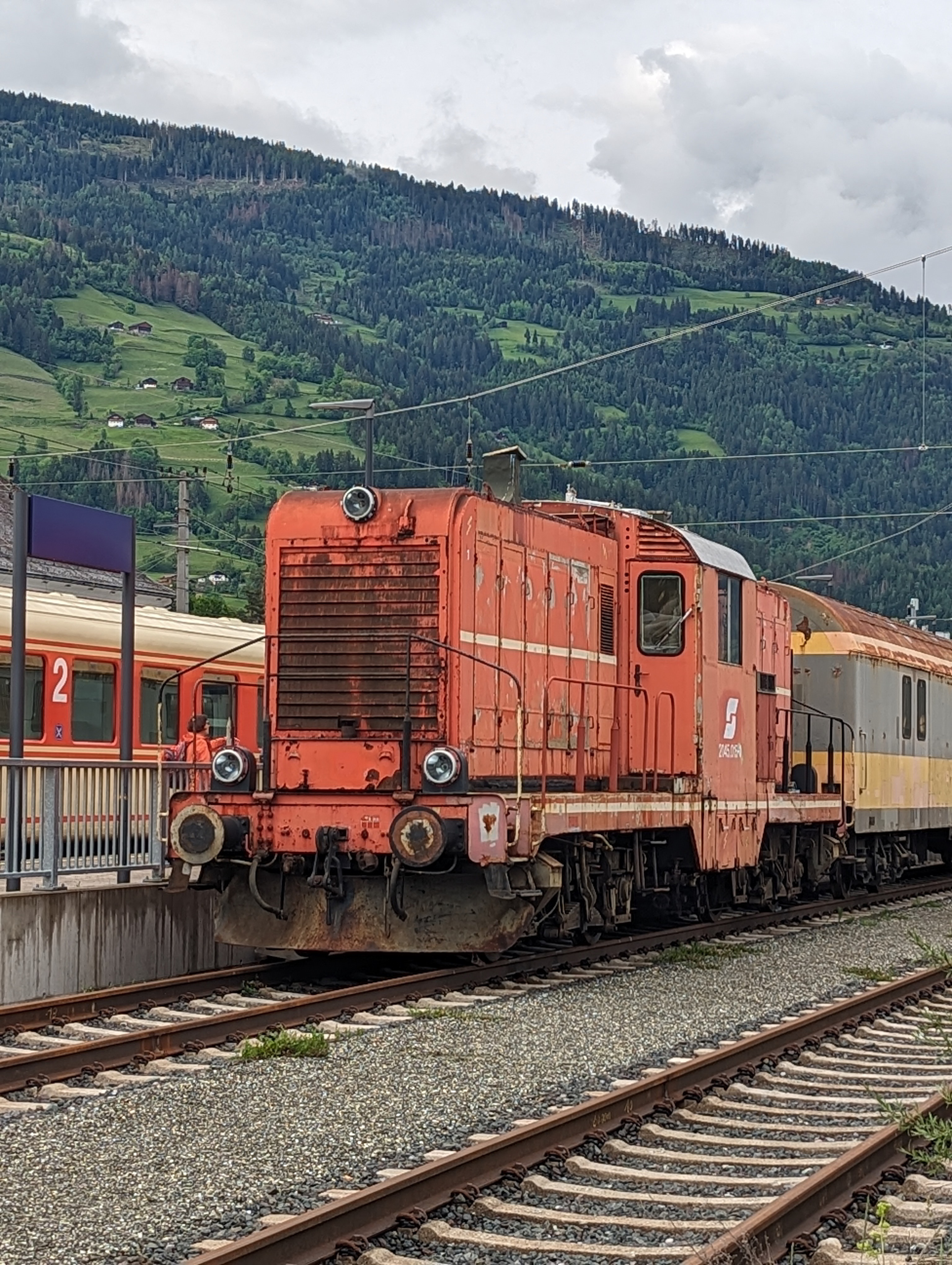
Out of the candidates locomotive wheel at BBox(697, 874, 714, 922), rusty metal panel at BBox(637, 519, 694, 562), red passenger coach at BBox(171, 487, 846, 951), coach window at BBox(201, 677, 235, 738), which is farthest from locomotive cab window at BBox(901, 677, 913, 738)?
rusty metal panel at BBox(637, 519, 694, 562)

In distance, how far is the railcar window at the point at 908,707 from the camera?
24906 millimetres

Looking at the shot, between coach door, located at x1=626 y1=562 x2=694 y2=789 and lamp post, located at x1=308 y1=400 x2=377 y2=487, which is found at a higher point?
lamp post, located at x1=308 y1=400 x2=377 y2=487

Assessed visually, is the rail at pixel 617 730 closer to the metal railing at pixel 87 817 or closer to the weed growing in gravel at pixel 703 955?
the weed growing in gravel at pixel 703 955

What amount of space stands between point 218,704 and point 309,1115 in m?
16.2

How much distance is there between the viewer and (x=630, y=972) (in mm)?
13844

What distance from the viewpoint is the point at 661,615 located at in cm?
1564

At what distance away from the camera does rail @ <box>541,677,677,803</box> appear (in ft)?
47.9

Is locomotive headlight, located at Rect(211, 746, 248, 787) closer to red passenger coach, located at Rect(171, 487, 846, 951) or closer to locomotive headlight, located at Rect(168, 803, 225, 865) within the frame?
red passenger coach, located at Rect(171, 487, 846, 951)

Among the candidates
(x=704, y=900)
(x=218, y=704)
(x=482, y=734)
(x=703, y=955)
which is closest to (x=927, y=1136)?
(x=482, y=734)

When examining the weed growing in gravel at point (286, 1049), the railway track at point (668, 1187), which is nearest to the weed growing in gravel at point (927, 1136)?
the railway track at point (668, 1187)

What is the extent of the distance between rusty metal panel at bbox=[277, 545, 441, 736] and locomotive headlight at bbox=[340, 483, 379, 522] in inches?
11.0

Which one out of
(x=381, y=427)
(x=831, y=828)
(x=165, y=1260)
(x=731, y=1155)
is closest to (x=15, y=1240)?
(x=165, y=1260)

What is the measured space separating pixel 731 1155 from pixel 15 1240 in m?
3.18

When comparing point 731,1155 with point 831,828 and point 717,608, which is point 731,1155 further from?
point 831,828
